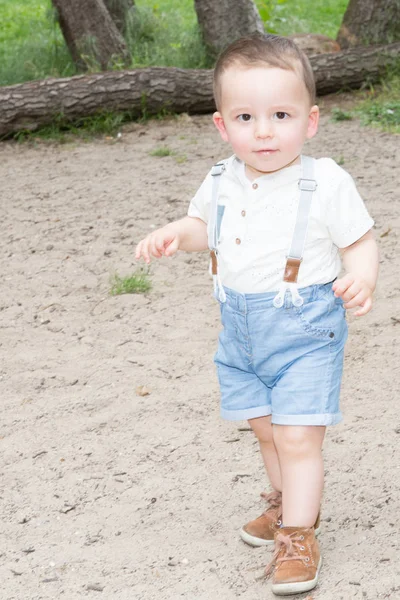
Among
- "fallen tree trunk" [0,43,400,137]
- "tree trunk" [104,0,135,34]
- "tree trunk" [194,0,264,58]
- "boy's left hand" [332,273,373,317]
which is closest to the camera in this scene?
"boy's left hand" [332,273,373,317]

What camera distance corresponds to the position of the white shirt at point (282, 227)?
94.3 inches

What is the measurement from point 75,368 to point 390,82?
17.5ft

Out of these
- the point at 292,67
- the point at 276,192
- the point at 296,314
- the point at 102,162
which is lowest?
the point at 102,162

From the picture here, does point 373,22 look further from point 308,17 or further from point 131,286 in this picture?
point 131,286

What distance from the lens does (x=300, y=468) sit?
2.47 metres

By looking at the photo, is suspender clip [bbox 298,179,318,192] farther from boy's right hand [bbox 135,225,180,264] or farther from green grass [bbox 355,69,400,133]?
green grass [bbox 355,69,400,133]

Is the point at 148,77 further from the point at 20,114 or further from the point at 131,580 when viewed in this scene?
the point at 131,580

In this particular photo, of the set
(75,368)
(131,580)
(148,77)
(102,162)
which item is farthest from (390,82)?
(131,580)

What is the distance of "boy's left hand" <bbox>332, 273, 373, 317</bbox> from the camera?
7.44 ft

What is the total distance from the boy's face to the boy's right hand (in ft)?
1.04

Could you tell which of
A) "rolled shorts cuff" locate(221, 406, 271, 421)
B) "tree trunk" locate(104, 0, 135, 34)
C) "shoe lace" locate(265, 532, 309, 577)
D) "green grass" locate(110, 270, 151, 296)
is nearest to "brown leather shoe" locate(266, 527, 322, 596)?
"shoe lace" locate(265, 532, 309, 577)

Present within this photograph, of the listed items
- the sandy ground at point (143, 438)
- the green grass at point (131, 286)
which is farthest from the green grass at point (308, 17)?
the green grass at point (131, 286)

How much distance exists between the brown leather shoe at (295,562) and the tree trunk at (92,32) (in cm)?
639

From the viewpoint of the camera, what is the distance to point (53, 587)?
2672 mm
